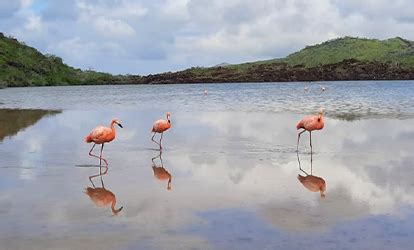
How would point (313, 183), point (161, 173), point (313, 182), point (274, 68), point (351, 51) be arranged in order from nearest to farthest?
point (313, 183)
point (313, 182)
point (161, 173)
point (274, 68)
point (351, 51)

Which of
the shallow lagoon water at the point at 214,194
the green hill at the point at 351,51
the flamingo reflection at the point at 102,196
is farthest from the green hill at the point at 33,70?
the flamingo reflection at the point at 102,196

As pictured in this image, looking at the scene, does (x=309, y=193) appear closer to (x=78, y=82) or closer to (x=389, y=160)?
(x=389, y=160)

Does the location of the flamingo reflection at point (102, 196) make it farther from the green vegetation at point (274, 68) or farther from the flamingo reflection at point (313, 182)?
the green vegetation at point (274, 68)

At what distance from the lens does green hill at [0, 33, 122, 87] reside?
393 ft

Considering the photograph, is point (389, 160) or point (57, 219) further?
point (389, 160)

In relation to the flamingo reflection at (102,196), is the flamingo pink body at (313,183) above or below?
below

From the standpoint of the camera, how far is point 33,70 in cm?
→ 12825

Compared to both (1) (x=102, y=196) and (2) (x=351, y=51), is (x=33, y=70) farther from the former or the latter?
(1) (x=102, y=196)

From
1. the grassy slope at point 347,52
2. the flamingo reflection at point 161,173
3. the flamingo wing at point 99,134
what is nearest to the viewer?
the flamingo reflection at point 161,173

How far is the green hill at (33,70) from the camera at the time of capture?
11975cm

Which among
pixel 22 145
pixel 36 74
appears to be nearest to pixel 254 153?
pixel 22 145

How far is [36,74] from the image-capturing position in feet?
417

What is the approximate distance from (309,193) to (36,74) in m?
123

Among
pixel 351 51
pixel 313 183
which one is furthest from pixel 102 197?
pixel 351 51
